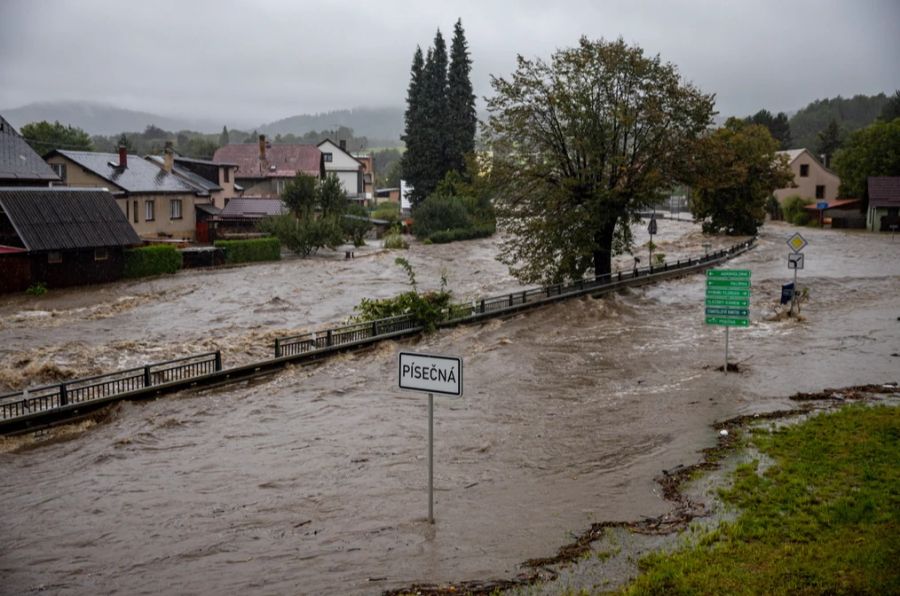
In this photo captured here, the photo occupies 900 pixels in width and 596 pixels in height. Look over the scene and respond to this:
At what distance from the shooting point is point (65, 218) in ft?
143

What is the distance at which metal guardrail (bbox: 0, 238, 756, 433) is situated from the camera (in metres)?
18.8

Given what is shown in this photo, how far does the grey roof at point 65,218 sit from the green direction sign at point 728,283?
33.4 meters

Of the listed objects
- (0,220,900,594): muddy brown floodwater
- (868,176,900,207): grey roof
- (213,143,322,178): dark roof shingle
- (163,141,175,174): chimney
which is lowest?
(0,220,900,594): muddy brown floodwater

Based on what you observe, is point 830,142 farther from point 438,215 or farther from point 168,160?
point 168,160

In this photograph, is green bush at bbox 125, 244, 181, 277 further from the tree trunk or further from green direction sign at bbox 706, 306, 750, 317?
green direction sign at bbox 706, 306, 750, 317

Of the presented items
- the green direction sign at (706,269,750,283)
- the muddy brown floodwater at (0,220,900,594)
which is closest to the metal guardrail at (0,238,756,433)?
the muddy brown floodwater at (0,220,900,594)

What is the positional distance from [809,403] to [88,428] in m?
16.6

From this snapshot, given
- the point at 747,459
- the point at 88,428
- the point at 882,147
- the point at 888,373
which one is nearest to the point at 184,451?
the point at 88,428

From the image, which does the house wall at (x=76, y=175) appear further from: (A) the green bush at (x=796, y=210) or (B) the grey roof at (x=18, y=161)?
(A) the green bush at (x=796, y=210)

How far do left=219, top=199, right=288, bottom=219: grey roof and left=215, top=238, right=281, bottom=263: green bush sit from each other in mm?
9774

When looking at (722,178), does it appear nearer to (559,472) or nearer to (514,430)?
(514,430)

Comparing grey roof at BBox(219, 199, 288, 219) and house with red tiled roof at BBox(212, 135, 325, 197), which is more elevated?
house with red tiled roof at BBox(212, 135, 325, 197)

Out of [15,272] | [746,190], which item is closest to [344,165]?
[746,190]

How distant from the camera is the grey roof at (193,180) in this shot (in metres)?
66.2
